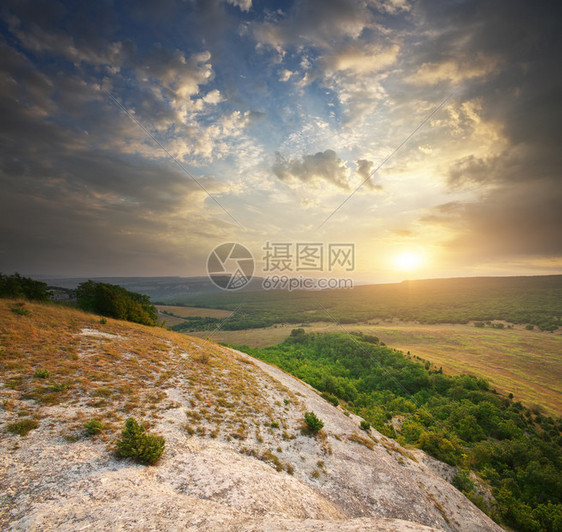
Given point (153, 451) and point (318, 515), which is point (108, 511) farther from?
point (318, 515)

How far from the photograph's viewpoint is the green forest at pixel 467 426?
1486cm

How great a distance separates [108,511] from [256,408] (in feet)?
28.9

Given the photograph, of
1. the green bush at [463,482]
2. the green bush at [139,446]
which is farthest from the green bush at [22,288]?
the green bush at [463,482]

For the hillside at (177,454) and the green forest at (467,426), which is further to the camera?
the green forest at (467,426)

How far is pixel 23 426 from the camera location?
22.6ft

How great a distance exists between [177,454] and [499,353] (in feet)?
223

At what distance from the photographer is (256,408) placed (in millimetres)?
12844

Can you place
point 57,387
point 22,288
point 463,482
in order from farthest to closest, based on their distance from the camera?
point 22,288, point 463,482, point 57,387

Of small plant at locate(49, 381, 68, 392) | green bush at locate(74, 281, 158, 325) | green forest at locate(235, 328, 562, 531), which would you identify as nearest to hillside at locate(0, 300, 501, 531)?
small plant at locate(49, 381, 68, 392)

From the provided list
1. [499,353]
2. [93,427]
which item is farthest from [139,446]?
[499,353]

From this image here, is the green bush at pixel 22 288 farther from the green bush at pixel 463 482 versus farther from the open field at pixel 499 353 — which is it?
the open field at pixel 499 353

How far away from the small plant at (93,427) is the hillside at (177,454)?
16 cm

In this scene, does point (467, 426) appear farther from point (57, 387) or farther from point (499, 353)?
point (499, 353)

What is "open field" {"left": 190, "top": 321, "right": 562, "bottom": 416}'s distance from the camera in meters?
34.2
